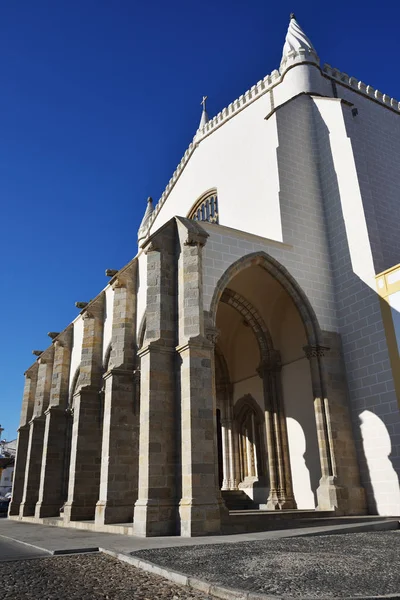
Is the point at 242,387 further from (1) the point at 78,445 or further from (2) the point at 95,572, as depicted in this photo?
(2) the point at 95,572

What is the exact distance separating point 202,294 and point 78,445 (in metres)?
6.50

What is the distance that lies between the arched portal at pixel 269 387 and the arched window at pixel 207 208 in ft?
12.1

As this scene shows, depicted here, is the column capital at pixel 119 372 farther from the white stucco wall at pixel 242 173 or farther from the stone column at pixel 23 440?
the stone column at pixel 23 440

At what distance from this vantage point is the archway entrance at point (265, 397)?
13359 mm

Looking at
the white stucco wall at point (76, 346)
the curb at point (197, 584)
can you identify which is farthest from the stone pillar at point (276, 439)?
the curb at point (197, 584)

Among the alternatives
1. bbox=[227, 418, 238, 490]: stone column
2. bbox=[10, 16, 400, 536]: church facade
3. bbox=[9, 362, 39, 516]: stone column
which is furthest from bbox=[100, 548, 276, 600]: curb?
bbox=[9, 362, 39, 516]: stone column

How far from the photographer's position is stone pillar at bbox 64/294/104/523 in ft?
44.0

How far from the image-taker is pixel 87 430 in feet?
46.3

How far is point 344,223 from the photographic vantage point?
13.8 metres

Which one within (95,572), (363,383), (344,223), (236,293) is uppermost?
(344,223)

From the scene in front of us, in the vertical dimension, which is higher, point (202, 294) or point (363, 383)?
point (202, 294)

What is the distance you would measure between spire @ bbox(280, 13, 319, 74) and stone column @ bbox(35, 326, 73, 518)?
12606mm

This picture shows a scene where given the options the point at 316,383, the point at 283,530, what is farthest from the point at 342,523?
the point at 316,383

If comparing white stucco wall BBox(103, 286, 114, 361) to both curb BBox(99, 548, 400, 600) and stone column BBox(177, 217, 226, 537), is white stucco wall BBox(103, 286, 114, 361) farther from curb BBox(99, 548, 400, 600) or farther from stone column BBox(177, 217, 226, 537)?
curb BBox(99, 548, 400, 600)
